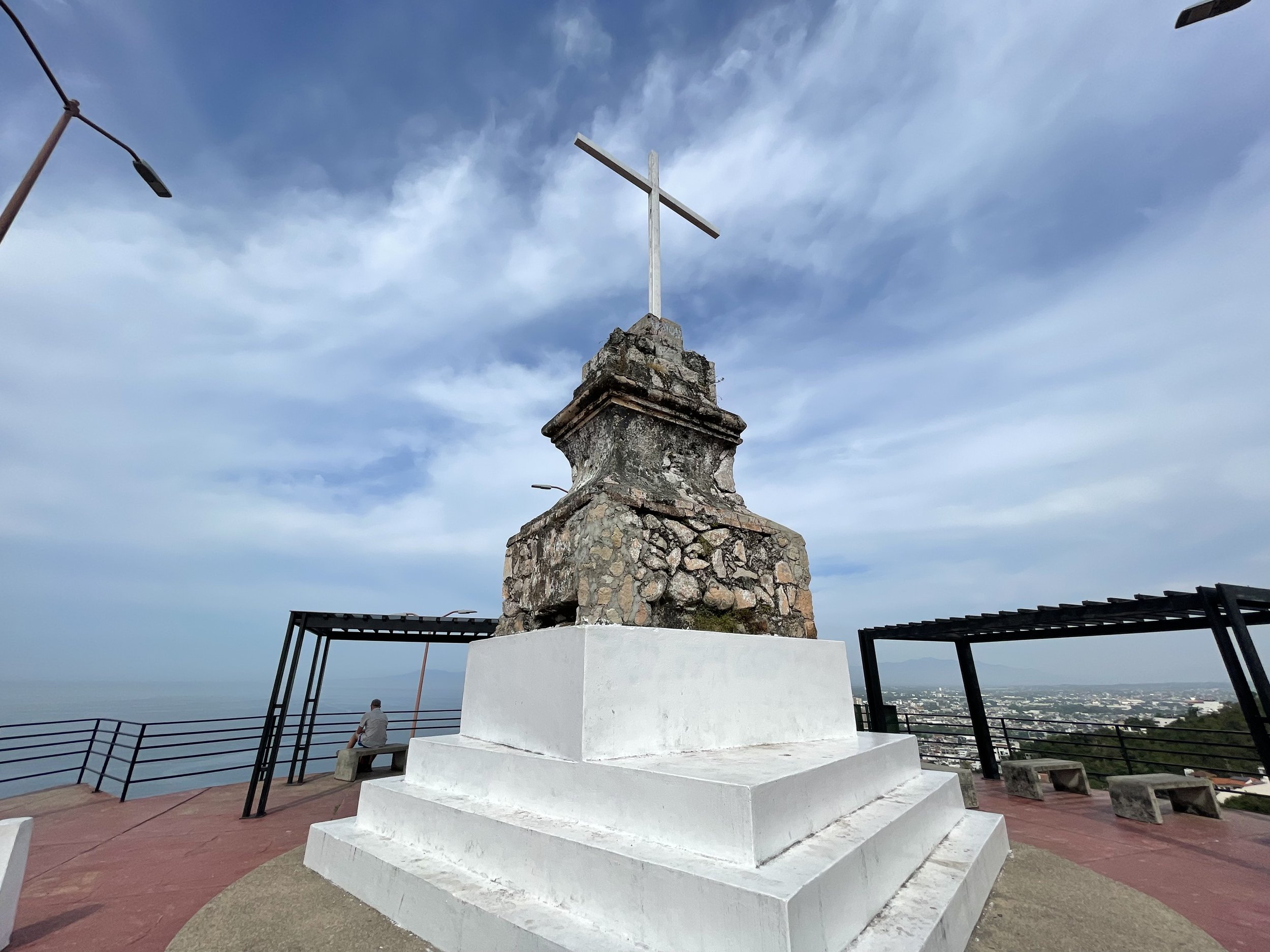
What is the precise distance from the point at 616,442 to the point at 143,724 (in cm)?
982

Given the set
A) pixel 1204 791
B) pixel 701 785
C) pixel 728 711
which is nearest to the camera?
pixel 701 785

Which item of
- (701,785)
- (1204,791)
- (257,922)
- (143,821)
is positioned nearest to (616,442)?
(701,785)

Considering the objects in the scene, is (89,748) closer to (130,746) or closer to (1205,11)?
(130,746)

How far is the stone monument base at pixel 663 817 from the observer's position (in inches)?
66.3

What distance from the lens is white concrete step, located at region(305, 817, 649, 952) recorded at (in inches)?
69.5

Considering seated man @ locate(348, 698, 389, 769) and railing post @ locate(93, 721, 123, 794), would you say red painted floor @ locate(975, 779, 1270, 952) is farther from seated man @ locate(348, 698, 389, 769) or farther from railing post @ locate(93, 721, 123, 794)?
railing post @ locate(93, 721, 123, 794)

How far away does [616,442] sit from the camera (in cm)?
337

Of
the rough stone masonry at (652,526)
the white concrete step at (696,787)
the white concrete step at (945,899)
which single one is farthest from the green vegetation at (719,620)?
the white concrete step at (945,899)

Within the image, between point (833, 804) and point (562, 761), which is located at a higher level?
point (562, 761)

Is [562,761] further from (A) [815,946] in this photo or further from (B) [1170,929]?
(B) [1170,929]

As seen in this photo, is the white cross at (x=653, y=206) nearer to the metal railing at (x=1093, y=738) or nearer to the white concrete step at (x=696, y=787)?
the white concrete step at (x=696, y=787)

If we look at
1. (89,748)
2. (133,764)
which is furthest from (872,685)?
(89,748)

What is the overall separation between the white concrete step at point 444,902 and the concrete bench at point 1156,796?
24.7ft

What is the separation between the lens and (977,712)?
9.55m
